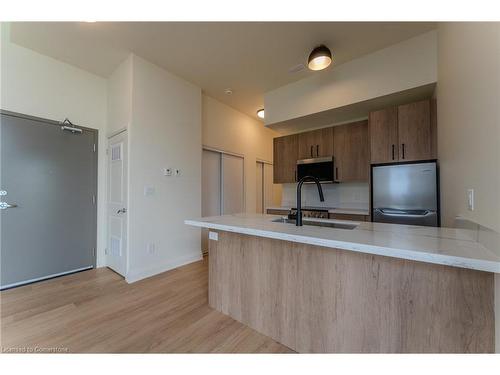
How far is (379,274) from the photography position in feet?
3.71

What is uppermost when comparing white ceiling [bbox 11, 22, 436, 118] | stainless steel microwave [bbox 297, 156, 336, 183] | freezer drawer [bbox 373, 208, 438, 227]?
white ceiling [bbox 11, 22, 436, 118]

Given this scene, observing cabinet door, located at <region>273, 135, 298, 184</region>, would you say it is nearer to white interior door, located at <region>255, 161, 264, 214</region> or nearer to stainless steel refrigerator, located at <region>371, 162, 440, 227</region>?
white interior door, located at <region>255, 161, 264, 214</region>

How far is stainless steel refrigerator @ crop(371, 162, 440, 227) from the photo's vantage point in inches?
86.3

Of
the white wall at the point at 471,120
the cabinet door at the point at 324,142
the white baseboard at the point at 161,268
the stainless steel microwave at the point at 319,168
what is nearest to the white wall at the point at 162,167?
the white baseboard at the point at 161,268

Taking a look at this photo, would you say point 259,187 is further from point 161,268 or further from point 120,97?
point 120,97

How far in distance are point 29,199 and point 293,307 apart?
319 cm

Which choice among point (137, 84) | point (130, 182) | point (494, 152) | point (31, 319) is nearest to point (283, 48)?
point (137, 84)

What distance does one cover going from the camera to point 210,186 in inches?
155

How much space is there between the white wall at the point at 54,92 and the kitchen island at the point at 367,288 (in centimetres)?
228

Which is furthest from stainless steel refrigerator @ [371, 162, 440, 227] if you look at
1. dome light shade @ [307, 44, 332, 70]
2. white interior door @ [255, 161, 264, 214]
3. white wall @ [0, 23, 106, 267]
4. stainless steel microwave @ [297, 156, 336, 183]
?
white wall @ [0, 23, 106, 267]

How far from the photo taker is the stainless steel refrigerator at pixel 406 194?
7.19ft

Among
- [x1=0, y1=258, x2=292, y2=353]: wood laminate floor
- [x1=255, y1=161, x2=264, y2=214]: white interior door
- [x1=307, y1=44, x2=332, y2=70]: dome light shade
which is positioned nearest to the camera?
[x1=0, y1=258, x2=292, y2=353]: wood laminate floor

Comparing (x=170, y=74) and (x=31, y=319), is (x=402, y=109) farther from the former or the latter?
(x=31, y=319)

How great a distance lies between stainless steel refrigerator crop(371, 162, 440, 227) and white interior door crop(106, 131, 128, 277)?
314 centimetres
